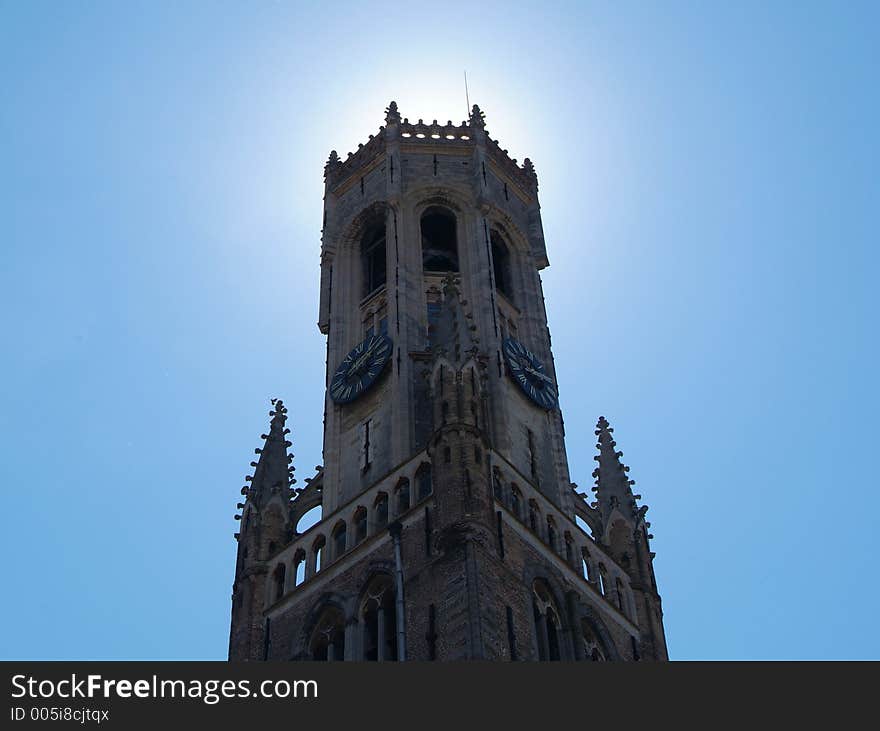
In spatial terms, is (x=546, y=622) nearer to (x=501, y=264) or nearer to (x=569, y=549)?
(x=569, y=549)

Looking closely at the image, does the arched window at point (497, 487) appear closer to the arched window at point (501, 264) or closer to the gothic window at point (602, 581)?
the gothic window at point (602, 581)

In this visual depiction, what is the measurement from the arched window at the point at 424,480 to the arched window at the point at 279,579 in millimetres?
5538

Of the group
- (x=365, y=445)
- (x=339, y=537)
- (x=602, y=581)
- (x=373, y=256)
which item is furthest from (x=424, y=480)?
(x=373, y=256)

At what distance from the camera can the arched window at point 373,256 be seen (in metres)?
61.9

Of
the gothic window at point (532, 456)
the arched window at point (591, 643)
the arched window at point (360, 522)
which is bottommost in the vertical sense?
the arched window at point (591, 643)

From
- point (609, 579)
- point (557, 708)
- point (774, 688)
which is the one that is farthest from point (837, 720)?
point (609, 579)

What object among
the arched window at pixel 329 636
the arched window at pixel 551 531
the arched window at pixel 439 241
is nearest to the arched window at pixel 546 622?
the arched window at pixel 551 531

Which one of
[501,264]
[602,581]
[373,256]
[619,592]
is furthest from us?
[501,264]

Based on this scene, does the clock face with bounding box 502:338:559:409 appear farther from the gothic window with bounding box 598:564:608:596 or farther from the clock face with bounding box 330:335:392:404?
the gothic window with bounding box 598:564:608:596

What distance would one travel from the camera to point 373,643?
45.6m

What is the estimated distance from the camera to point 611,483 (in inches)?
2239

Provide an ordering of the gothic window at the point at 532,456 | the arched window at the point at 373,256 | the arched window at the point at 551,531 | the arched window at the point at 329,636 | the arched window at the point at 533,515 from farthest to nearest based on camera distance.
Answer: the arched window at the point at 373,256, the gothic window at the point at 532,456, the arched window at the point at 551,531, the arched window at the point at 533,515, the arched window at the point at 329,636

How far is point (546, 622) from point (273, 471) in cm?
1392

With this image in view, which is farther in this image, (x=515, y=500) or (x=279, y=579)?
→ (x=279, y=579)
